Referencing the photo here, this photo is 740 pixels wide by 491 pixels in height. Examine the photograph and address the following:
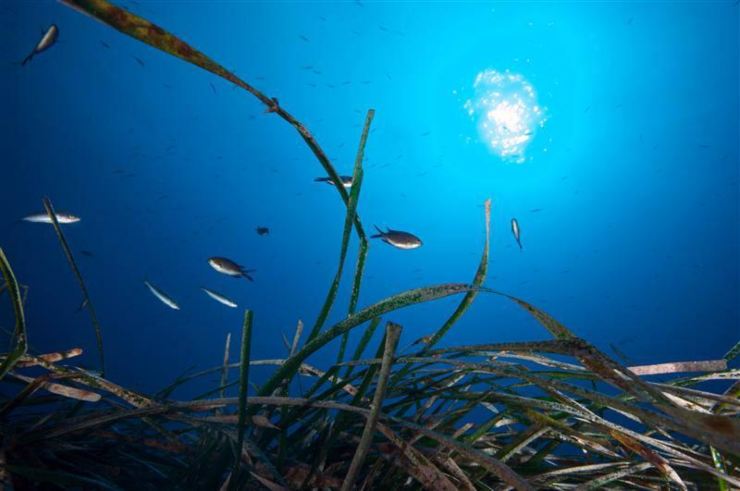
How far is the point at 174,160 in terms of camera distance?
2939cm

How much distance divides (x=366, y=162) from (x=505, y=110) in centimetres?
1031

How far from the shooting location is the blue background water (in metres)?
20.7

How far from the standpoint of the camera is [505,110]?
2261cm

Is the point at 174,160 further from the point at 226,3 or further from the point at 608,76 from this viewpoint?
the point at 608,76

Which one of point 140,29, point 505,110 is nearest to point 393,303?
point 140,29

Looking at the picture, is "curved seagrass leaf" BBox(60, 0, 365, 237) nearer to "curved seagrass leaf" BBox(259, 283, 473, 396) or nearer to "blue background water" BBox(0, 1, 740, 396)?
"curved seagrass leaf" BBox(259, 283, 473, 396)

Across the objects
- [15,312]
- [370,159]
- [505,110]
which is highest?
[505,110]

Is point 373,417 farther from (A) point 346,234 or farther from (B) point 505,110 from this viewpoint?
(B) point 505,110

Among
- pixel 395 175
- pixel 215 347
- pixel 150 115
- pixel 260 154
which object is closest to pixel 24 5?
pixel 150 115

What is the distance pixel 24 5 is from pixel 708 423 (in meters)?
28.2

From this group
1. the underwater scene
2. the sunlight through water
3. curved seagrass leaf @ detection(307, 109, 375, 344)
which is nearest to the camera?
curved seagrass leaf @ detection(307, 109, 375, 344)

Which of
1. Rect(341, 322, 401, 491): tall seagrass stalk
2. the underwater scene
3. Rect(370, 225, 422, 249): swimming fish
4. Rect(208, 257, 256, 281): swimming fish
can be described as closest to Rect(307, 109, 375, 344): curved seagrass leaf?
Rect(341, 322, 401, 491): tall seagrass stalk

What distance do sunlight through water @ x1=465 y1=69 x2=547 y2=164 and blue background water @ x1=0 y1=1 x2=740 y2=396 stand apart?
2.07ft

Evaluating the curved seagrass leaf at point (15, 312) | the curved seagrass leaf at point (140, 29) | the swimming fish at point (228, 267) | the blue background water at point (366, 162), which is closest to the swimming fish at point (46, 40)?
the swimming fish at point (228, 267)
